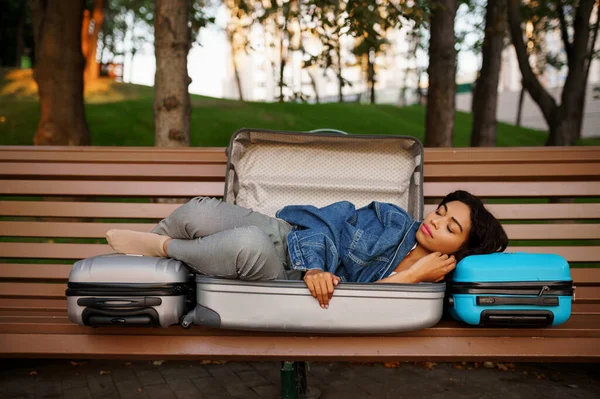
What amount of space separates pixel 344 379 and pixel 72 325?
6.26 ft

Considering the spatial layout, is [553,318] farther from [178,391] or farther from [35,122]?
[35,122]

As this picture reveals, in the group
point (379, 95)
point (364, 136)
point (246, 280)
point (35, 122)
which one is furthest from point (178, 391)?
point (379, 95)

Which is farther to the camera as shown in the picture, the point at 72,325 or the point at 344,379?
the point at 344,379

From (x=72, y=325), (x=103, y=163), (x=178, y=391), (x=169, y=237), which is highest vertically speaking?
(x=103, y=163)

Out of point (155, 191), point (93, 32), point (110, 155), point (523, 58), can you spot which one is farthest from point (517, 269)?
point (93, 32)

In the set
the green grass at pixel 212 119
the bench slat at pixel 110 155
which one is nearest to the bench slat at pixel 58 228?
the bench slat at pixel 110 155

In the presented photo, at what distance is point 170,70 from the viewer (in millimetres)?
4395

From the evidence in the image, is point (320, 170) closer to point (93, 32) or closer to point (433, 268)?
point (433, 268)

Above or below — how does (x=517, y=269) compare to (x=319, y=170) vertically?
below

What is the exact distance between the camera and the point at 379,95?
153 feet

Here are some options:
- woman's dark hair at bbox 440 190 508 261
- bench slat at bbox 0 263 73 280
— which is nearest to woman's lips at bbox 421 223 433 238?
woman's dark hair at bbox 440 190 508 261

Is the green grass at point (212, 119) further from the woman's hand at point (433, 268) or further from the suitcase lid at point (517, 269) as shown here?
the suitcase lid at point (517, 269)

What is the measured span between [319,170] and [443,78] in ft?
10.2

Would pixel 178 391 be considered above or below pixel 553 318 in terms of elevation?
below
